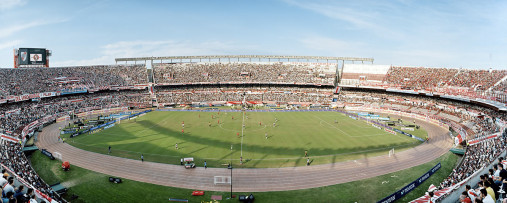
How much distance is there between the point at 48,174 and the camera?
26.3 m

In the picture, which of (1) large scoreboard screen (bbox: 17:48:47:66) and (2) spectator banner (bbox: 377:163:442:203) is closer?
(2) spectator banner (bbox: 377:163:442:203)

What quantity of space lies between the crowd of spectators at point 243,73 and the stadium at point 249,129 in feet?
1.24

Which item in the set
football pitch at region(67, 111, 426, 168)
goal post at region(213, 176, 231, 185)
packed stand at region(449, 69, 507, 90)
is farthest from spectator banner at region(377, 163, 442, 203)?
packed stand at region(449, 69, 507, 90)

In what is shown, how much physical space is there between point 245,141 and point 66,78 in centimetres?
6133

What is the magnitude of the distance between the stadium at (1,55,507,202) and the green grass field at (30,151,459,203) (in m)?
0.20

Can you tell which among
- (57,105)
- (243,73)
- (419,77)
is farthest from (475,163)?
(57,105)

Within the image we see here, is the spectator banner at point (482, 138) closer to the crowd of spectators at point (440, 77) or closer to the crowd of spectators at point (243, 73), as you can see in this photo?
the crowd of spectators at point (440, 77)

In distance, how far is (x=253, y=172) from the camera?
26.5 metres

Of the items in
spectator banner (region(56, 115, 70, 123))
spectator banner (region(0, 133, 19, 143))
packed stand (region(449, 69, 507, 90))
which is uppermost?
packed stand (region(449, 69, 507, 90))

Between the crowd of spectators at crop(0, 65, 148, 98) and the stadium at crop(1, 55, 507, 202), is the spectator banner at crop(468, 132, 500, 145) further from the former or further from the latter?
the crowd of spectators at crop(0, 65, 148, 98)

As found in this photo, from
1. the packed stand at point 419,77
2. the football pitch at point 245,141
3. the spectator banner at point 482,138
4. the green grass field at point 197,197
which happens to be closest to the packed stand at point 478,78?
the packed stand at point 419,77

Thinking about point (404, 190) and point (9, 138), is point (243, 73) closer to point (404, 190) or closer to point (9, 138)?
point (9, 138)

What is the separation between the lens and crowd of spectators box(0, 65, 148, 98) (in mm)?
59569

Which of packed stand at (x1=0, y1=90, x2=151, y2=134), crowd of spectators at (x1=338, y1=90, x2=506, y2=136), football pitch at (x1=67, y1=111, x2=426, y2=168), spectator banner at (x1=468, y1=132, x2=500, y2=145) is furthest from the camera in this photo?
packed stand at (x1=0, y1=90, x2=151, y2=134)
